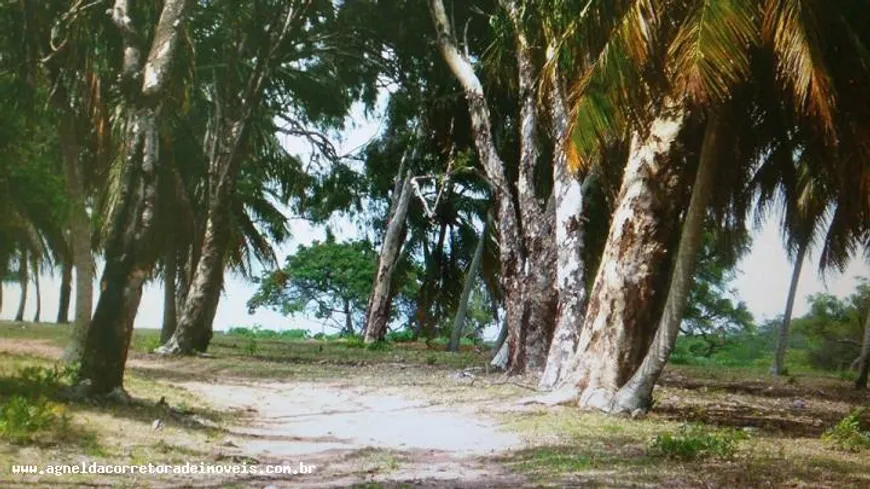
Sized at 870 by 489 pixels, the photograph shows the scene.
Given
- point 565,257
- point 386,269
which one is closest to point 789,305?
point 565,257

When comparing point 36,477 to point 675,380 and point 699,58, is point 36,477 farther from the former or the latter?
point 675,380

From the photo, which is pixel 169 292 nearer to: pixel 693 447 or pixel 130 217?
pixel 130 217

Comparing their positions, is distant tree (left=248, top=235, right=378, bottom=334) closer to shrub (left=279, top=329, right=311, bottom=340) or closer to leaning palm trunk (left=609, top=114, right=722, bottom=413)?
shrub (left=279, top=329, right=311, bottom=340)

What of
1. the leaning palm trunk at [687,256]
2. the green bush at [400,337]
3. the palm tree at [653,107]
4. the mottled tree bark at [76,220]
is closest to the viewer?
the palm tree at [653,107]

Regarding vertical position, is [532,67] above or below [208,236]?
above

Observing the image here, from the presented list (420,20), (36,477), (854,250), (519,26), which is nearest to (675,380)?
(854,250)

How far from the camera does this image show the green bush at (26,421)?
6.00 m

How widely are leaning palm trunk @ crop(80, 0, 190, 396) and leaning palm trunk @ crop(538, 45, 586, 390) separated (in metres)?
5.18

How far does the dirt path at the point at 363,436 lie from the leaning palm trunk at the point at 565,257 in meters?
1.86

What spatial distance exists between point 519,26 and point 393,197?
40.8 ft

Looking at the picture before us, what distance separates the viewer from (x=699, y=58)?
735 centimetres

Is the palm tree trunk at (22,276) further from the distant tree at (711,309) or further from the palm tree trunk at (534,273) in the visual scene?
the distant tree at (711,309)

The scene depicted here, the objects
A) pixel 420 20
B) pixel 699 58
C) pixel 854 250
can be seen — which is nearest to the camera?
pixel 699 58

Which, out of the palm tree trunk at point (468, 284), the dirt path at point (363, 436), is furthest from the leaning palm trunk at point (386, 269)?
the dirt path at point (363, 436)
